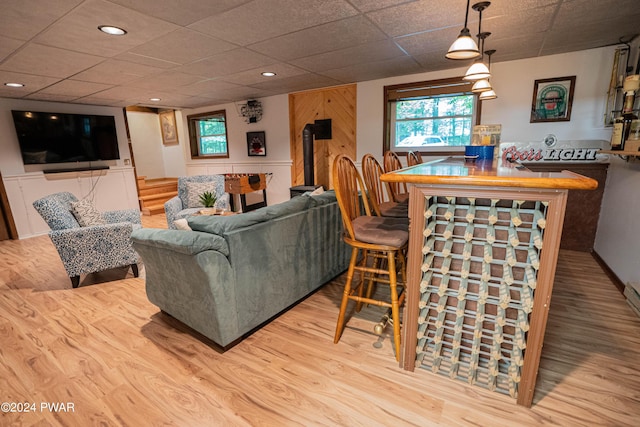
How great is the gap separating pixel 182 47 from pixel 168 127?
574cm

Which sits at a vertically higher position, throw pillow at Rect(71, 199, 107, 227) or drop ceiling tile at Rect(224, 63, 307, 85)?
drop ceiling tile at Rect(224, 63, 307, 85)

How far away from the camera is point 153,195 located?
660 cm

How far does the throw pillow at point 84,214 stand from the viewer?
9.68 ft

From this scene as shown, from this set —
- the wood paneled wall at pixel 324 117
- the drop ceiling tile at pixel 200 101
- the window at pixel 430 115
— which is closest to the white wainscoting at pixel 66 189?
the drop ceiling tile at pixel 200 101

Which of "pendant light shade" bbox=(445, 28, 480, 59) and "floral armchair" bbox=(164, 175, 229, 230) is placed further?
"floral armchair" bbox=(164, 175, 229, 230)

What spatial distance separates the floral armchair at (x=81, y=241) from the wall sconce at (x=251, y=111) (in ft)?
11.4

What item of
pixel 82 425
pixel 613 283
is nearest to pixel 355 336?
pixel 82 425

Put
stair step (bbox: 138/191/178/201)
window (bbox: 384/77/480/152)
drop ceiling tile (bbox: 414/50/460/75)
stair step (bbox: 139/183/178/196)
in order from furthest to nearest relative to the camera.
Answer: stair step (bbox: 139/183/178/196) < stair step (bbox: 138/191/178/201) < window (bbox: 384/77/480/152) < drop ceiling tile (bbox: 414/50/460/75)

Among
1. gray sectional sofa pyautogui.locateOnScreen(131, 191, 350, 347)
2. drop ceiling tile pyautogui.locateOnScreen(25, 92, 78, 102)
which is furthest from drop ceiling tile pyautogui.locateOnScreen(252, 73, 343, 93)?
drop ceiling tile pyautogui.locateOnScreen(25, 92, 78, 102)

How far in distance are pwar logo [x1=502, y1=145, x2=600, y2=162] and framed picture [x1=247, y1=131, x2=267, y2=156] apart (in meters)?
4.02

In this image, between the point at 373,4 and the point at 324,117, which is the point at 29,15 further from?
the point at 324,117

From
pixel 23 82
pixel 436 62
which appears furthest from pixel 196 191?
pixel 436 62

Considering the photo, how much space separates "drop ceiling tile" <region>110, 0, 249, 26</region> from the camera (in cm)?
190

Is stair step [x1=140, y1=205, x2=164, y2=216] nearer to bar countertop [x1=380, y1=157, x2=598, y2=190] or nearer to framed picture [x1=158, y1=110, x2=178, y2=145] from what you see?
framed picture [x1=158, y1=110, x2=178, y2=145]
